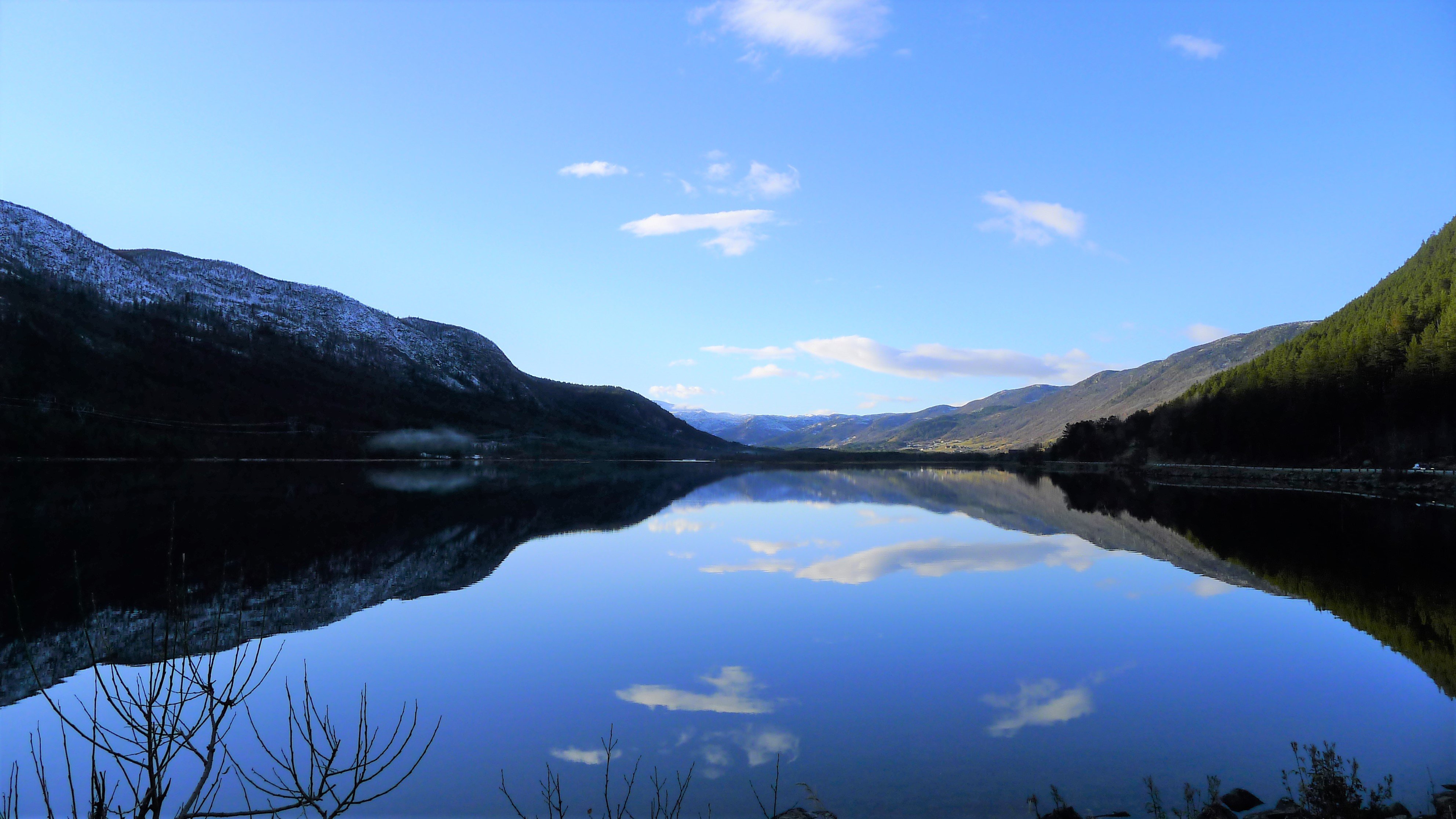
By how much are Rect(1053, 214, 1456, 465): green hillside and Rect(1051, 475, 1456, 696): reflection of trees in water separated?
62.8 ft

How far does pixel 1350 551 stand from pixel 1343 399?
60335mm

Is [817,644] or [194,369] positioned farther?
[194,369]

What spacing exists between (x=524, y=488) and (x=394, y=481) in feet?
39.6

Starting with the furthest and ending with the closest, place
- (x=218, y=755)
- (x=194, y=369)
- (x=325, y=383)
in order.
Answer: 1. (x=325, y=383)
2. (x=194, y=369)
3. (x=218, y=755)

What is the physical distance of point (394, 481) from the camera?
66375 mm

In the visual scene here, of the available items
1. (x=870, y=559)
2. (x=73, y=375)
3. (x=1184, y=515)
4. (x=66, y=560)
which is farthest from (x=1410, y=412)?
(x=73, y=375)

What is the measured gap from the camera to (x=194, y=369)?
125 metres

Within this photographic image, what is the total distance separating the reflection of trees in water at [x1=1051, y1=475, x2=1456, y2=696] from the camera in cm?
1480

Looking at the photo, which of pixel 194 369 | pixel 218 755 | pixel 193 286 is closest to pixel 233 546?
pixel 218 755

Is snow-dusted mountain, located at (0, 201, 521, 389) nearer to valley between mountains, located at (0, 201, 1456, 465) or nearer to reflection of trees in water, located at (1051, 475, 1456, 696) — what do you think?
valley between mountains, located at (0, 201, 1456, 465)

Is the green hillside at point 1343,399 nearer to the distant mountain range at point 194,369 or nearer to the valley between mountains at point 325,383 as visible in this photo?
the valley between mountains at point 325,383

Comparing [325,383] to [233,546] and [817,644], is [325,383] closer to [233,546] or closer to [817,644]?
[233,546]

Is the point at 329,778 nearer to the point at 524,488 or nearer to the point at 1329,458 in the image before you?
the point at 524,488

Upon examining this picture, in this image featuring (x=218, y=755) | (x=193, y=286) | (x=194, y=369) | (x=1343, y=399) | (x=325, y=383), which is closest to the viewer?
(x=218, y=755)
